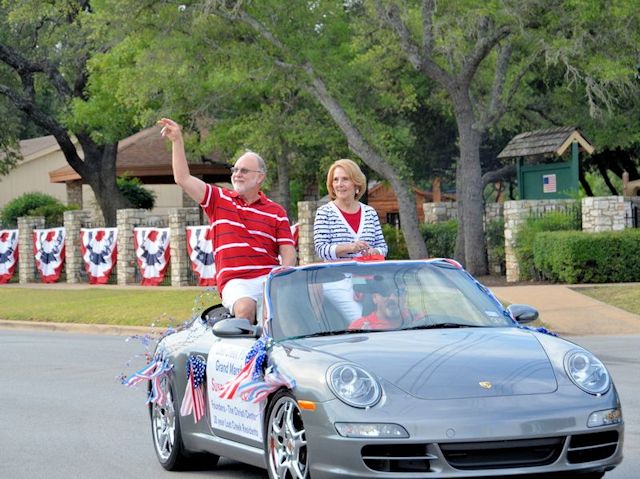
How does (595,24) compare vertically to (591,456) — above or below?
above

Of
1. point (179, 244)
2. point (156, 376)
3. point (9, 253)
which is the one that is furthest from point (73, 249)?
point (156, 376)

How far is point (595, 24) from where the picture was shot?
97.7 feet

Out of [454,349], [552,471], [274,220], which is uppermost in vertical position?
[274,220]

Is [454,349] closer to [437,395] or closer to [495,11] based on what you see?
[437,395]

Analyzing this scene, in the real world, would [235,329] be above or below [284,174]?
below

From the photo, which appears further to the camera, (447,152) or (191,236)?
(447,152)

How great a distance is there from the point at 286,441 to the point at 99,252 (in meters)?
33.7

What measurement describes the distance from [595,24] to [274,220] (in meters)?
21.1

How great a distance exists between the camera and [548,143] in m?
34.3

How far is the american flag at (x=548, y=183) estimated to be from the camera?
3447 centimetres

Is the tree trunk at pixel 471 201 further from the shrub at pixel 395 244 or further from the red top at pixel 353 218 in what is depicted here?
the red top at pixel 353 218

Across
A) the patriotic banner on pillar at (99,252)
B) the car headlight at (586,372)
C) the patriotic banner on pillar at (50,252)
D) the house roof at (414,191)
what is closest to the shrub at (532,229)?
the patriotic banner on pillar at (99,252)

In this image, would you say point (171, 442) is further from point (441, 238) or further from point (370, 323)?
point (441, 238)

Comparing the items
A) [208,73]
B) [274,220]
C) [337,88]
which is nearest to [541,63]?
→ [337,88]
